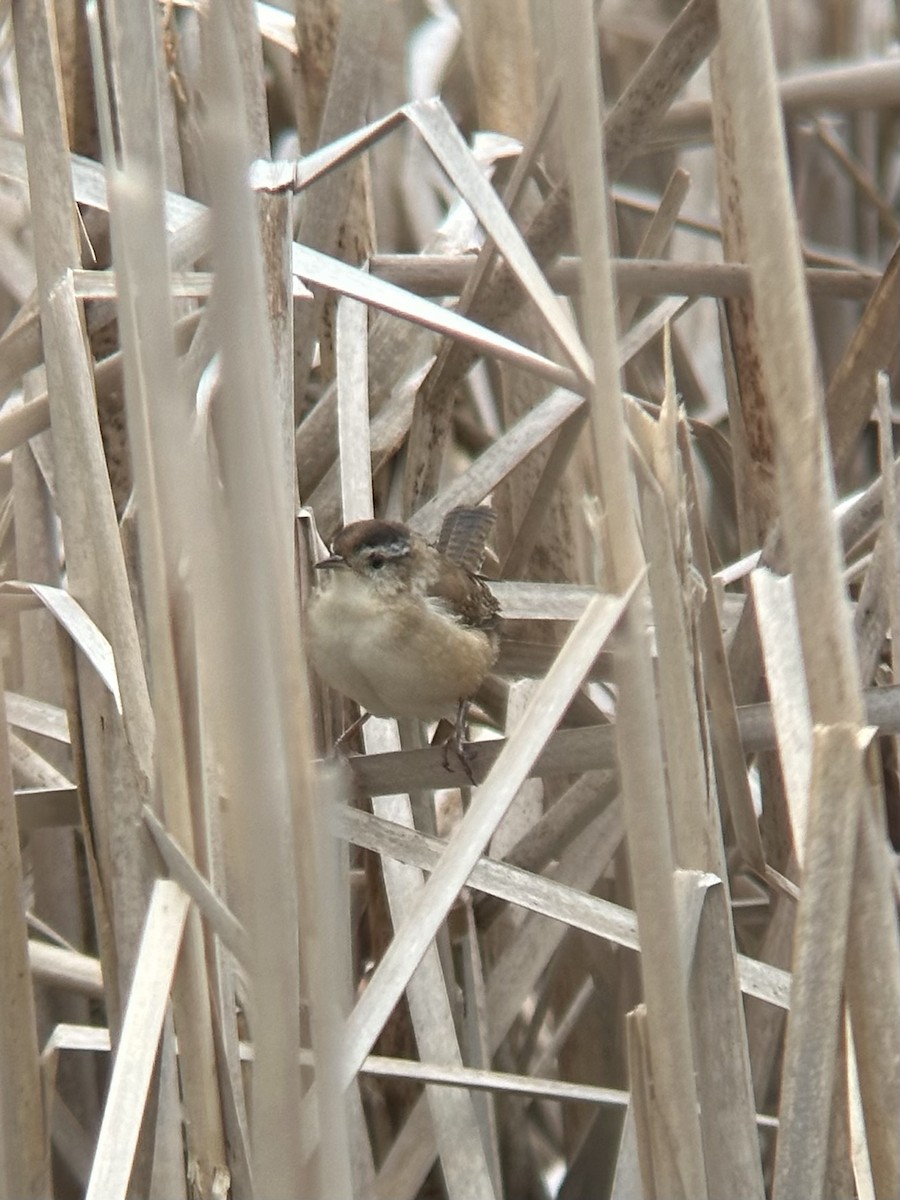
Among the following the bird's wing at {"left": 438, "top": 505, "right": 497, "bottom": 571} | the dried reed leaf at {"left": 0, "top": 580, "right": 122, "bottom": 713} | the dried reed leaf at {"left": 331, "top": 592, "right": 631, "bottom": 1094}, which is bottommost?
the dried reed leaf at {"left": 331, "top": 592, "right": 631, "bottom": 1094}

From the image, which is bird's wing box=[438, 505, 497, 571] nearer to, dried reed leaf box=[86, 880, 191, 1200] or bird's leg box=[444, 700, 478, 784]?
bird's leg box=[444, 700, 478, 784]

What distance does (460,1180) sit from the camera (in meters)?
2.07

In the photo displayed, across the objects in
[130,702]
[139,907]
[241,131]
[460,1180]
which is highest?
[241,131]

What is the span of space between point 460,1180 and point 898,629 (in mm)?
978

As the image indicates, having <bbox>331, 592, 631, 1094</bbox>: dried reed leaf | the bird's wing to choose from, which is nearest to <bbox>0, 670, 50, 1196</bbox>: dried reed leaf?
<bbox>331, 592, 631, 1094</bbox>: dried reed leaf

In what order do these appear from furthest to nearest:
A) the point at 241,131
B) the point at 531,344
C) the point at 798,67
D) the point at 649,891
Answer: the point at 798,67 < the point at 531,344 < the point at 649,891 < the point at 241,131

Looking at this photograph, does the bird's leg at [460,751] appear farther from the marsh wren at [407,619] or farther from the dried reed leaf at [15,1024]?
the dried reed leaf at [15,1024]

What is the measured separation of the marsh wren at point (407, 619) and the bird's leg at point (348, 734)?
8cm

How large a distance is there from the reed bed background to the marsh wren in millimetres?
79

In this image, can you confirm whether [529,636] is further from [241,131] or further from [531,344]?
[241,131]

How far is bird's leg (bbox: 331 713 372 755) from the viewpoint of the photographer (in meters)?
2.70

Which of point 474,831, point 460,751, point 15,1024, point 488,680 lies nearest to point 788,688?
point 474,831

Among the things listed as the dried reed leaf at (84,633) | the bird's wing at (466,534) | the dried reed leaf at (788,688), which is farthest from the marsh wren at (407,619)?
the dried reed leaf at (788,688)

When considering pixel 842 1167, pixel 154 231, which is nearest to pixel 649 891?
pixel 842 1167
